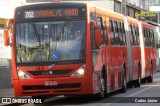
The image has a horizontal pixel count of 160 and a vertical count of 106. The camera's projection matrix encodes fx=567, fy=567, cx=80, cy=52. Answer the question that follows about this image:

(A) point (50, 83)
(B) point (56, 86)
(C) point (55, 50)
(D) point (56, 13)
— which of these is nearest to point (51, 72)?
(A) point (50, 83)

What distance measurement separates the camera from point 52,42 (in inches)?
696

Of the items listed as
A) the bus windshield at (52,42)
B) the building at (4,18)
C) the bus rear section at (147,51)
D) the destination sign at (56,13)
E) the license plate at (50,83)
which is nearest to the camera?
the license plate at (50,83)

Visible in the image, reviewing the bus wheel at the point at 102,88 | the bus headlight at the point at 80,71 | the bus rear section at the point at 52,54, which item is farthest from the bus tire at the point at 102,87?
Answer: the bus headlight at the point at 80,71

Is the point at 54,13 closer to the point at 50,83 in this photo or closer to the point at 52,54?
the point at 52,54

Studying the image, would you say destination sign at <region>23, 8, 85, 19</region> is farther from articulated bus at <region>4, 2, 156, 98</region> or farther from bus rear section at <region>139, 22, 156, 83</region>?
bus rear section at <region>139, 22, 156, 83</region>

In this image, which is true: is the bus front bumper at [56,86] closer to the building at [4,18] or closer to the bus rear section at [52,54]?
the bus rear section at [52,54]

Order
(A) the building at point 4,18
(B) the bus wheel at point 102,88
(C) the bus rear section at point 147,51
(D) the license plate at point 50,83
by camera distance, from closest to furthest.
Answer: (D) the license plate at point 50,83, (B) the bus wheel at point 102,88, (A) the building at point 4,18, (C) the bus rear section at point 147,51

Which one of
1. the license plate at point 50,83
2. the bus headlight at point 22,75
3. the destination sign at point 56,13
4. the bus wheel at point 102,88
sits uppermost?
the destination sign at point 56,13

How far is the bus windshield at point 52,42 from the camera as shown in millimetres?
17609

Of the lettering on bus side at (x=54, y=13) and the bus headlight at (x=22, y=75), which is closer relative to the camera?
the bus headlight at (x=22, y=75)

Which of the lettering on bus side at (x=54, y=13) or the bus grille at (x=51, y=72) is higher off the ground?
the lettering on bus side at (x=54, y=13)

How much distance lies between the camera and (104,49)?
2033cm

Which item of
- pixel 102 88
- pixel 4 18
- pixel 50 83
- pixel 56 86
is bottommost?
pixel 102 88

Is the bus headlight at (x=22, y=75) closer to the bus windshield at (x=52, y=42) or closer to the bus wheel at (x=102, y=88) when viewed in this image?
the bus windshield at (x=52, y=42)
